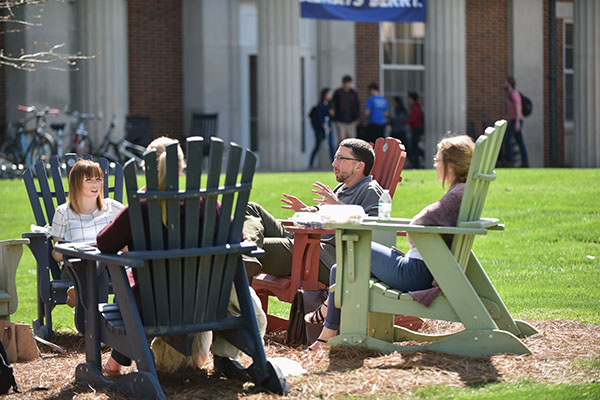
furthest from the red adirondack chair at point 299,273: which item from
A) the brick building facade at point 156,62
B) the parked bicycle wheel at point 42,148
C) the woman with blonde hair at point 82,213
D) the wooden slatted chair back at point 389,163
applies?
the brick building facade at point 156,62

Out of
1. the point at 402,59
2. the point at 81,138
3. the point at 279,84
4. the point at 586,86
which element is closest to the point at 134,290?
the point at 81,138

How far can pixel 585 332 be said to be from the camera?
5930 mm

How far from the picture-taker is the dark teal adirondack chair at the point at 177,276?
4.58m

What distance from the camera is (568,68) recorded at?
25.9m

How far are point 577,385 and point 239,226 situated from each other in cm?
172

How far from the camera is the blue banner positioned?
1919 cm

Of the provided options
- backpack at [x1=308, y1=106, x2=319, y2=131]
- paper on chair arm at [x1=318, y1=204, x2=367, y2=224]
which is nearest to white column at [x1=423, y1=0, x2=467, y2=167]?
backpack at [x1=308, y1=106, x2=319, y2=131]

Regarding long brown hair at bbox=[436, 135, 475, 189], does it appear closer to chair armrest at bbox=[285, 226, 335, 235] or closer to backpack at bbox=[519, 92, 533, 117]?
chair armrest at bbox=[285, 226, 335, 235]

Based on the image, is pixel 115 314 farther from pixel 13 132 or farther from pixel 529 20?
pixel 529 20

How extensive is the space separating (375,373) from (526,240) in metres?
5.83

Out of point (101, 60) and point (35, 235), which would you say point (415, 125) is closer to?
point (101, 60)

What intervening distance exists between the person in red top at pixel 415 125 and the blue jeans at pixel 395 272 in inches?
637

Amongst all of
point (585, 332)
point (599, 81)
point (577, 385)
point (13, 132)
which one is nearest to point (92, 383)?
point (577, 385)

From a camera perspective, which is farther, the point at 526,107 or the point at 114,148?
the point at 526,107
